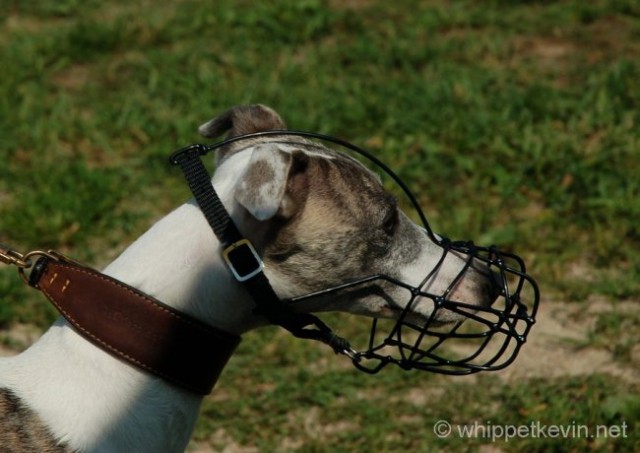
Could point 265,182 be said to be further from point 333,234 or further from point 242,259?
point 333,234

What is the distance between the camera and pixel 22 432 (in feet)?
9.23

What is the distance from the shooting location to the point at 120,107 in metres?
6.73

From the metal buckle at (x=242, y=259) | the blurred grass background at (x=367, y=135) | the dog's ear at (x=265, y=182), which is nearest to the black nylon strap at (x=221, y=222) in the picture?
the metal buckle at (x=242, y=259)

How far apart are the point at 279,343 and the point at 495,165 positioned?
1.80 m

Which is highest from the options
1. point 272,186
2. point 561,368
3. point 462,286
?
point 272,186

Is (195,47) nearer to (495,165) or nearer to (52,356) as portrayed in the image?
(495,165)

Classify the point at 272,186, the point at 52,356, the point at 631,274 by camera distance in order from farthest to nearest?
the point at 631,274, the point at 52,356, the point at 272,186

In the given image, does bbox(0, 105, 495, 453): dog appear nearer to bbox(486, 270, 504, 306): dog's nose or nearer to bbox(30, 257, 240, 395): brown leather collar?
bbox(30, 257, 240, 395): brown leather collar

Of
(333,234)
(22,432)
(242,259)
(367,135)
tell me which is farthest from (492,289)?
(367,135)

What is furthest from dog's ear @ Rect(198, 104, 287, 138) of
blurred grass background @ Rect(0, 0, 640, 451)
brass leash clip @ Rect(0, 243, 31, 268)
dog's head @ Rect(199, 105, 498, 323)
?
blurred grass background @ Rect(0, 0, 640, 451)

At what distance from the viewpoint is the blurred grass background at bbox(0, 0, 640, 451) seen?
4.54m

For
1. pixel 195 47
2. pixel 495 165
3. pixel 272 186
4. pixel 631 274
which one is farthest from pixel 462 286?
pixel 195 47

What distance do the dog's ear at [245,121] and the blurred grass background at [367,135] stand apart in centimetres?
152

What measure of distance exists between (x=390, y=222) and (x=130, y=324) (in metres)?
0.87
